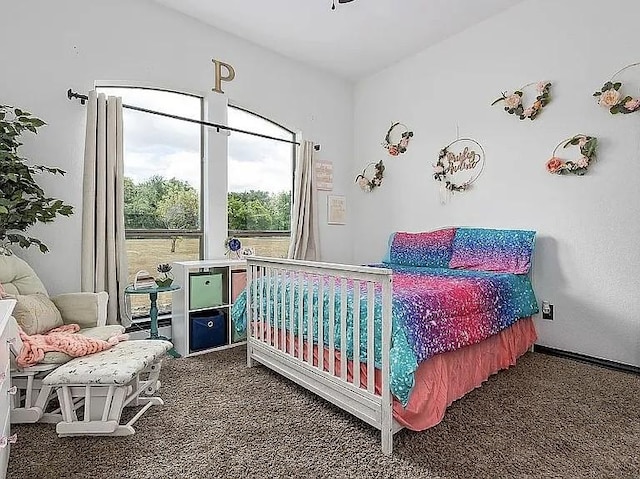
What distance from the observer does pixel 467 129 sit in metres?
3.66

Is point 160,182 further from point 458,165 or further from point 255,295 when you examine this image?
point 458,165

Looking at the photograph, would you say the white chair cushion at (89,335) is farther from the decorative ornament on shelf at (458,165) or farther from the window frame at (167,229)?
the decorative ornament on shelf at (458,165)

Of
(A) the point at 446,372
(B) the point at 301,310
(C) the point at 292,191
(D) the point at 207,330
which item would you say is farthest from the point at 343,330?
(C) the point at 292,191

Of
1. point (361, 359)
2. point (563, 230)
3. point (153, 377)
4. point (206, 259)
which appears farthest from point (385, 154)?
point (153, 377)

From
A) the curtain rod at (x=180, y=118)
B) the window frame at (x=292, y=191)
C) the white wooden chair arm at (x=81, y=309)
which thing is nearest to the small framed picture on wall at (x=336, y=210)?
the window frame at (x=292, y=191)

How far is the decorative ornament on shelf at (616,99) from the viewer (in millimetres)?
2664

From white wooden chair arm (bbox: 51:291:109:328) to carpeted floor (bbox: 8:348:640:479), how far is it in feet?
2.11

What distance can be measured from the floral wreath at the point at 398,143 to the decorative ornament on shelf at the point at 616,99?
1.76 m

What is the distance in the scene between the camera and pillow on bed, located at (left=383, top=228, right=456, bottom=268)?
3.49 metres

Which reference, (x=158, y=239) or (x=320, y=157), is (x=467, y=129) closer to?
(x=320, y=157)

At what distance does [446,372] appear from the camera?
204cm

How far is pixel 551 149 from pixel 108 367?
3.45 m

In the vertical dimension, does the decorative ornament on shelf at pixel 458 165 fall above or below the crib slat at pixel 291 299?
above

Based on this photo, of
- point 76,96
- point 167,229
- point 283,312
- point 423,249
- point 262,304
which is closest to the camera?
point 283,312
